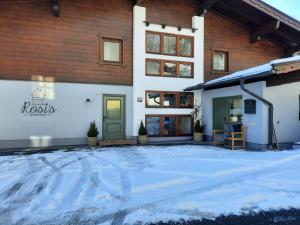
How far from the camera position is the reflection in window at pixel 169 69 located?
37.0 ft

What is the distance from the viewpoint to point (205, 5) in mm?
11516

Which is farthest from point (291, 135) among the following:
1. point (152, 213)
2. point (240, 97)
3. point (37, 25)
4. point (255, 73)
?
point (37, 25)

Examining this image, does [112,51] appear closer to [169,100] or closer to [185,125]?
[169,100]

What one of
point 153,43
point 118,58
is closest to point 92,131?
point 118,58

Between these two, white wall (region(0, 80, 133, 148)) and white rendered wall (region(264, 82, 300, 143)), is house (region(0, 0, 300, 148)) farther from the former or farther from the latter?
white rendered wall (region(264, 82, 300, 143))

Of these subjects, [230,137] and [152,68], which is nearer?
[230,137]

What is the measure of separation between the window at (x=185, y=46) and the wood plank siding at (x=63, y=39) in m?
2.34

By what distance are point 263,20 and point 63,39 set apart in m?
8.68

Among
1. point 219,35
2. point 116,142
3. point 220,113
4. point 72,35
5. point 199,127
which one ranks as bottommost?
point 116,142

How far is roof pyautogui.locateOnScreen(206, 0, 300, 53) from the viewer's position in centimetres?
1086

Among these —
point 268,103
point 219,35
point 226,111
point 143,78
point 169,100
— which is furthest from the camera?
point 219,35

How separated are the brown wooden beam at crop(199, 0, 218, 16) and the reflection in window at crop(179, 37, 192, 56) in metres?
1.35

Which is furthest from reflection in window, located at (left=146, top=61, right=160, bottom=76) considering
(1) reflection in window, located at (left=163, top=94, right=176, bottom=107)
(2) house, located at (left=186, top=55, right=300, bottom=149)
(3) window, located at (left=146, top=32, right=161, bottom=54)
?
(2) house, located at (left=186, top=55, right=300, bottom=149)

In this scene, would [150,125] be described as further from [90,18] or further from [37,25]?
[37,25]
